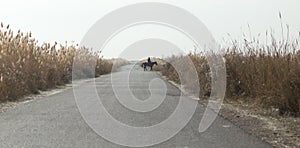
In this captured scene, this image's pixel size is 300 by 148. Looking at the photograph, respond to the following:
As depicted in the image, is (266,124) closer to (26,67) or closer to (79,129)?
(79,129)

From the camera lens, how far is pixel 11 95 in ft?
45.7

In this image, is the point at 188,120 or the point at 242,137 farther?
the point at 188,120

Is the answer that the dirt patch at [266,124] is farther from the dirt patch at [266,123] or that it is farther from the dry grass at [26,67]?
the dry grass at [26,67]

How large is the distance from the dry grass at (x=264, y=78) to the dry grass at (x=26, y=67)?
589 centimetres

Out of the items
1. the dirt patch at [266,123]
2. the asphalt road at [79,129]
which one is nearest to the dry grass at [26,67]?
the asphalt road at [79,129]

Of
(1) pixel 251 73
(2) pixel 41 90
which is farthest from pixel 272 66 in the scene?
(2) pixel 41 90

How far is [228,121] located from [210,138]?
201 centimetres

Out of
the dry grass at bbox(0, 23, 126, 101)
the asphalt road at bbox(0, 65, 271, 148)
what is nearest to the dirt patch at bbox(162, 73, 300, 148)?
the asphalt road at bbox(0, 65, 271, 148)

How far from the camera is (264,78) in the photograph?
37.7 feet

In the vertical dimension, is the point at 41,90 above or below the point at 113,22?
below

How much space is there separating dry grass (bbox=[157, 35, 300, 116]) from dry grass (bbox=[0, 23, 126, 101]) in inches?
232

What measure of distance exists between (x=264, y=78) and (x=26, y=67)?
8787mm

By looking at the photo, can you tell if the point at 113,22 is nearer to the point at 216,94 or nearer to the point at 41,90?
the point at 216,94

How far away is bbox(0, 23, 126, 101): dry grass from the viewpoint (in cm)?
1459
